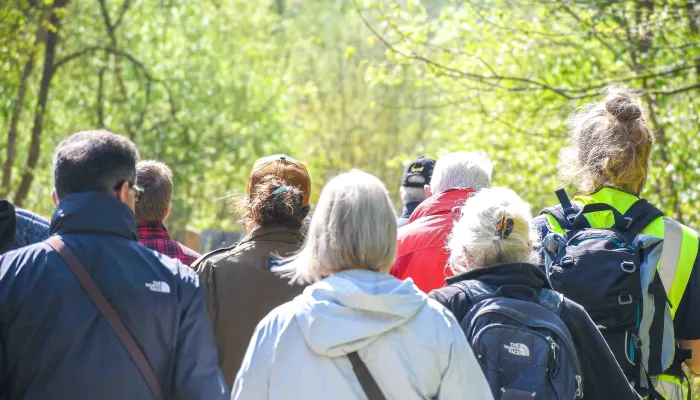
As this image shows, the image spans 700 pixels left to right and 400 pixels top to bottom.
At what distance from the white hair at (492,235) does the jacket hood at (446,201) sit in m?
1.15

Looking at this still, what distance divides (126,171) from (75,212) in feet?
0.77

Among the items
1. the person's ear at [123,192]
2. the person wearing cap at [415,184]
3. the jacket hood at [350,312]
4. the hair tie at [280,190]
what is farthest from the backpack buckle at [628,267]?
the person wearing cap at [415,184]

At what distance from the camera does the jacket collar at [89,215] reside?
10.9ft

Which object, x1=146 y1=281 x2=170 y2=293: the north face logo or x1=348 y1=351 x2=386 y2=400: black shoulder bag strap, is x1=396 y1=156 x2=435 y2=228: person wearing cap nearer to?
x1=146 y1=281 x2=170 y2=293: the north face logo

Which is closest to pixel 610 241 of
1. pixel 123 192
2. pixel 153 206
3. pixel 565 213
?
pixel 565 213

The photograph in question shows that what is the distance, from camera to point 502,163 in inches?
737

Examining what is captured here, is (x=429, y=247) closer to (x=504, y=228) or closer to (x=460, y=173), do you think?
(x=460, y=173)

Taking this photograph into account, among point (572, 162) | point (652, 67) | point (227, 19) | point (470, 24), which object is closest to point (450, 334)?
point (572, 162)

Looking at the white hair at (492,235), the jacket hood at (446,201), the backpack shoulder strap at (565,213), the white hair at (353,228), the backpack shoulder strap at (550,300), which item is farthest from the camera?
the jacket hood at (446,201)

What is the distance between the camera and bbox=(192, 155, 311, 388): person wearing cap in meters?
4.37

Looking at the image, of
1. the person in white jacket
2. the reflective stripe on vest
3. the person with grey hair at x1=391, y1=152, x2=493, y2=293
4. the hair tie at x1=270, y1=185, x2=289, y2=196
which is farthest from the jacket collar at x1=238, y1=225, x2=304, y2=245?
the reflective stripe on vest

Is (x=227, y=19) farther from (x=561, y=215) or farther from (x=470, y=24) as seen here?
(x=561, y=215)

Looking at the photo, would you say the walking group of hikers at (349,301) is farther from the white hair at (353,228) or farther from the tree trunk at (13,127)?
the tree trunk at (13,127)

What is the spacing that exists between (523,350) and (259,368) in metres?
0.92
